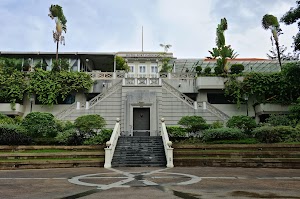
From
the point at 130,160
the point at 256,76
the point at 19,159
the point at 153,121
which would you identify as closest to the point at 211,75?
the point at 256,76

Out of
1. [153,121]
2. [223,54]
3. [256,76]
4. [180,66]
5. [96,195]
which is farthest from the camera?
[180,66]

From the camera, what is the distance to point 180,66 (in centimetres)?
3562

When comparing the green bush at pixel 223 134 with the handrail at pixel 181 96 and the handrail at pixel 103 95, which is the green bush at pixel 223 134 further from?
the handrail at pixel 103 95

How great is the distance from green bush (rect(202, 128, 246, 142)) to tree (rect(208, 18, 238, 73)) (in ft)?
33.7

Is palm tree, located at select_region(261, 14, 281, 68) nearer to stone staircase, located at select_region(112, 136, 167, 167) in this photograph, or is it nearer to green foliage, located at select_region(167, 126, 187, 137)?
green foliage, located at select_region(167, 126, 187, 137)

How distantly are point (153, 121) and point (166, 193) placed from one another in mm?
16079

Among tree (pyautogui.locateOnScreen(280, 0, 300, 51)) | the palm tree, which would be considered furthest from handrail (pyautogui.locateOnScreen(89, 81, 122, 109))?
the palm tree

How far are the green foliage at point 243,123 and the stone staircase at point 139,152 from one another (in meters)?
5.69

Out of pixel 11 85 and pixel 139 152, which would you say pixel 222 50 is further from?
pixel 11 85

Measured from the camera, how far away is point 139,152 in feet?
52.5

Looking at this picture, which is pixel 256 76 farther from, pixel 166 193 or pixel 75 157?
pixel 166 193

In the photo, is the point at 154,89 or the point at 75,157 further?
the point at 154,89

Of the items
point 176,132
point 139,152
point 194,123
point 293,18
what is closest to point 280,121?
point 194,123

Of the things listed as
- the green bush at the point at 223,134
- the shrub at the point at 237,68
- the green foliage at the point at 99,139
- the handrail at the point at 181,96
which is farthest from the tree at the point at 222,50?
the green foliage at the point at 99,139
